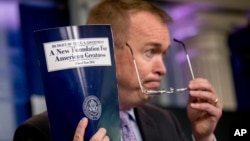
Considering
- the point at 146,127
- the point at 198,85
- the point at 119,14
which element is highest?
the point at 119,14

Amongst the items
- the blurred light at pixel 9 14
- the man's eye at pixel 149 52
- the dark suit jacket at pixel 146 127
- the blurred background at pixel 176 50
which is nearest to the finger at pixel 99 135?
the dark suit jacket at pixel 146 127

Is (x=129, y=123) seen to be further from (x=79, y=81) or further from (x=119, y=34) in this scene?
(x=79, y=81)

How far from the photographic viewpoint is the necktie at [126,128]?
1.48 meters

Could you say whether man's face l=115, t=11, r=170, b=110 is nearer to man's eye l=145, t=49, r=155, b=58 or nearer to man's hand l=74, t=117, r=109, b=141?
man's eye l=145, t=49, r=155, b=58

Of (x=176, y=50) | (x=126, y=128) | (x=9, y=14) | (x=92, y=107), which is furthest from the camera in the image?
(x=176, y=50)

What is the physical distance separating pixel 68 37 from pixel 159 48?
1.43 feet

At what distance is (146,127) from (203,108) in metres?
0.25

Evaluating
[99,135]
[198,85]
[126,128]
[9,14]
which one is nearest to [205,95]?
[198,85]

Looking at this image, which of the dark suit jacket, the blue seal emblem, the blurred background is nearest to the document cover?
the blue seal emblem

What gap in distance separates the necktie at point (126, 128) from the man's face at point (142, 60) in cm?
4

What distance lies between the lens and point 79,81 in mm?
1084

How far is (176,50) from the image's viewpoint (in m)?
3.13

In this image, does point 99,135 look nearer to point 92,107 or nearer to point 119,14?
point 92,107

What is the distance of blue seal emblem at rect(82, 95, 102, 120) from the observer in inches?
42.7
